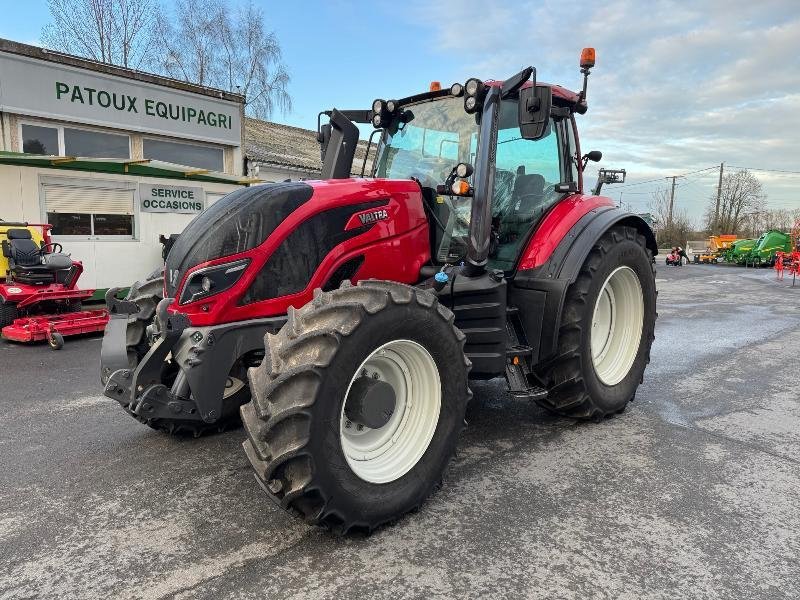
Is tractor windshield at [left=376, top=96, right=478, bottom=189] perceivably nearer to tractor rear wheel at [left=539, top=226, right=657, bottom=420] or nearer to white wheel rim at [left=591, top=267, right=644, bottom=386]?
tractor rear wheel at [left=539, top=226, right=657, bottom=420]

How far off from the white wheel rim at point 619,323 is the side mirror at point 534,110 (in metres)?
1.72

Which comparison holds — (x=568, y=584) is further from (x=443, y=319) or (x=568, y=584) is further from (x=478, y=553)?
(x=443, y=319)

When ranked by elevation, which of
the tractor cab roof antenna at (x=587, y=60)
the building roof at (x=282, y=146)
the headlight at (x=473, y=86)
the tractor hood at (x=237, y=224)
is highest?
the building roof at (x=282, y=146)

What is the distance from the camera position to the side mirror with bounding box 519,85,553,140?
3.46 m

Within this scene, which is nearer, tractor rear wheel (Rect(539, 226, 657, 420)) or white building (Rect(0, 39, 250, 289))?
tractor rear wheel (Rect(539, 226, 657, 420))

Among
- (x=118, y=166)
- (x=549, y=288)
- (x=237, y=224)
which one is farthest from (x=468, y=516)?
(x=118, y=166)

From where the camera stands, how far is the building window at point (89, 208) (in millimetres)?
11047

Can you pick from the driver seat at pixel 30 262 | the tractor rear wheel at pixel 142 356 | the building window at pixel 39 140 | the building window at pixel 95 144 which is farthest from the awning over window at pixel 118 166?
the tractor rear wheel at pixel 142 356

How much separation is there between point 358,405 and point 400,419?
0.36m

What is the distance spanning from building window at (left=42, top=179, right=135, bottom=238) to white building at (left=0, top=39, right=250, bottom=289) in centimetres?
2

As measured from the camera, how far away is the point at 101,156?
12.4m

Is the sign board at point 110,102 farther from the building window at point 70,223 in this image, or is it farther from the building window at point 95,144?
the building window at point 70,223

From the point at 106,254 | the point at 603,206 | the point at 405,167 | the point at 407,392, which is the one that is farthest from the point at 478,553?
the point at 106,254

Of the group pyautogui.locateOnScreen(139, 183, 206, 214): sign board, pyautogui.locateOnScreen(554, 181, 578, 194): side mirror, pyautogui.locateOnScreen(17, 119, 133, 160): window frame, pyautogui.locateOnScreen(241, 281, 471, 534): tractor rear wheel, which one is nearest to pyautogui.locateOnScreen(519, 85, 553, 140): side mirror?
pyautogui.locateOnScreen(554, 181, 578, 194): side mirror
